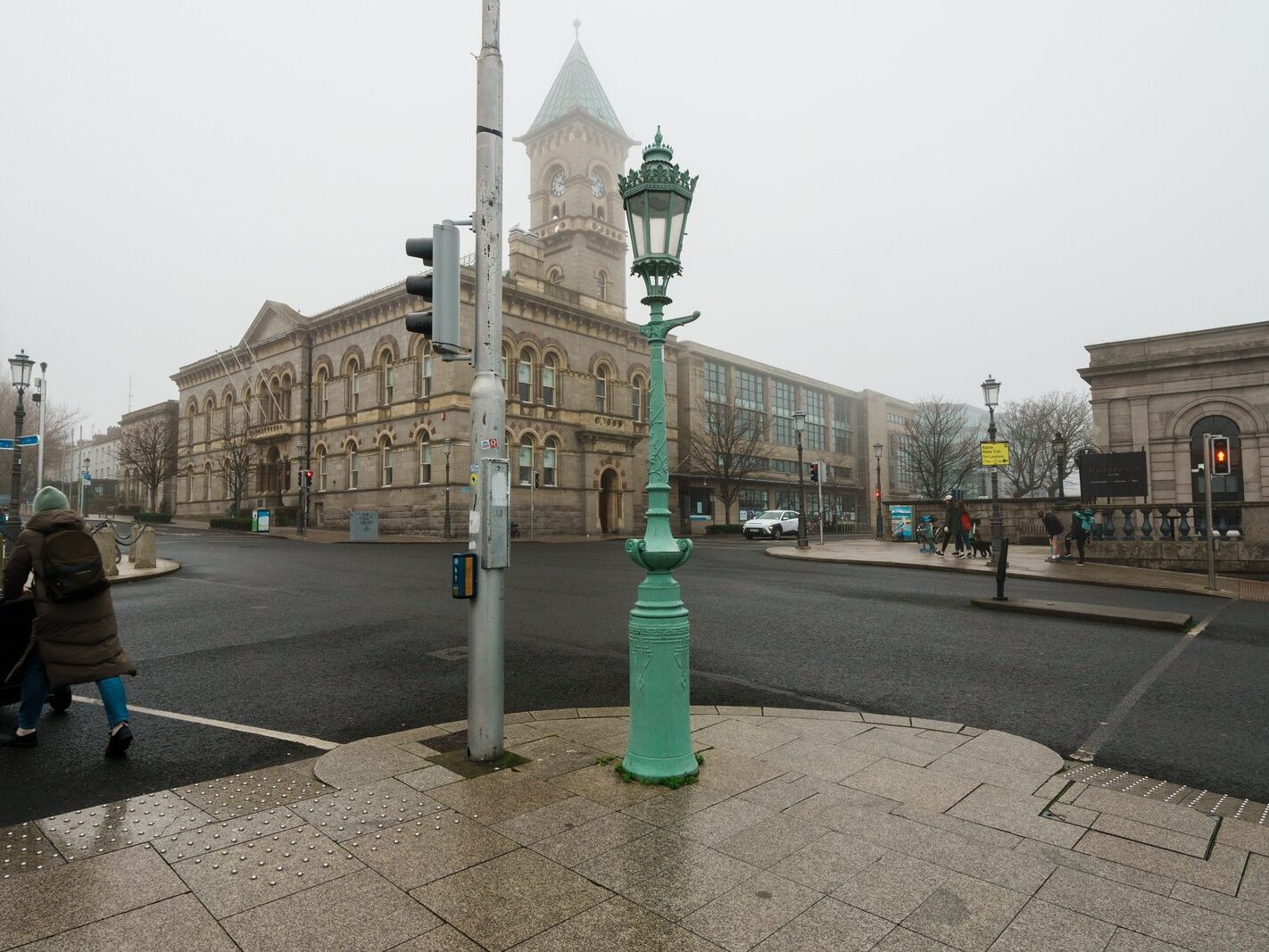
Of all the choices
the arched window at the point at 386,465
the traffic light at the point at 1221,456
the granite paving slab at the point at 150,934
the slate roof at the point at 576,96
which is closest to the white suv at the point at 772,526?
the arched window at the point at 386,465

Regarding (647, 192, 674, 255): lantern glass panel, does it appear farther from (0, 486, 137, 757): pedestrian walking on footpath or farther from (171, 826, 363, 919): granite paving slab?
(0, 486, 137, 757): pedestrian walking on footpath

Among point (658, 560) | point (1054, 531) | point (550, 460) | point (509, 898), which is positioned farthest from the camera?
point (550, 460)

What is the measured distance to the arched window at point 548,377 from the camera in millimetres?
41906

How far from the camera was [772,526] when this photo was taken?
42188 millimetres

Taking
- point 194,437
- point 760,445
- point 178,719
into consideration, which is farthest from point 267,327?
point 178,719

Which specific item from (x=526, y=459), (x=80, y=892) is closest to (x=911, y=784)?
(x=80, y=892)

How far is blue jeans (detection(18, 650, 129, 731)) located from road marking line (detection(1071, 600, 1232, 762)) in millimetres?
6700

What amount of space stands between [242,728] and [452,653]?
285cm

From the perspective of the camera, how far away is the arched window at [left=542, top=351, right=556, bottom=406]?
41.9 meters

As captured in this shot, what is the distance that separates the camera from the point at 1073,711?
6270 mm

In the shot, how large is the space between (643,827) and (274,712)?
3841 millimetres

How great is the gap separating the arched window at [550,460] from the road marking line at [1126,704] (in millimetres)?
33502

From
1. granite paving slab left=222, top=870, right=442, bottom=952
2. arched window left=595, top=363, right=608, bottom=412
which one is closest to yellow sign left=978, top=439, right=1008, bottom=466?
granite paving slab left=222, top=870, right=442, bottom=952

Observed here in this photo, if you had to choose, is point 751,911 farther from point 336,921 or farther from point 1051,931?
point 336,921
